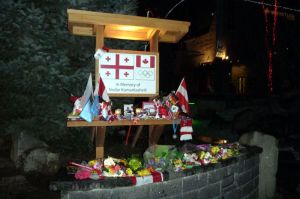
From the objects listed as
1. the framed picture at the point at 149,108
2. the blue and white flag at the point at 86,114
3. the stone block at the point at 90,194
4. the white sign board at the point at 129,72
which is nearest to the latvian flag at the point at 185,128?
the framed picture at the point at 149,108

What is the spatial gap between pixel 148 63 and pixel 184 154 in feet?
5.83

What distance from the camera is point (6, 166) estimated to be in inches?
230

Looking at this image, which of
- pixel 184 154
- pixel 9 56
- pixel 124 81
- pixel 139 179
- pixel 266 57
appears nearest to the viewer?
pixel 139 179

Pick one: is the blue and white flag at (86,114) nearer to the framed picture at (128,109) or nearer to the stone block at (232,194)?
the framed picture at (128,109)

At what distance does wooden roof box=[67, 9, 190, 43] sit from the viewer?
4.52 metres

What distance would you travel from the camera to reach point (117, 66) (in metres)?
4.92

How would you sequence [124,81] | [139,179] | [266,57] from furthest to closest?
[266,57] < [124,81] < [139,179]

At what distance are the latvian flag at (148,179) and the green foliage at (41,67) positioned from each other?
8.58ft

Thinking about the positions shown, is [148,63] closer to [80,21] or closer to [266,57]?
[80,21]

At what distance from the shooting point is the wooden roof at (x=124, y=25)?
178 inches

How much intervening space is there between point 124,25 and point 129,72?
2.70 feet

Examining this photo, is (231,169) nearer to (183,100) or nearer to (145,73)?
(183,100)

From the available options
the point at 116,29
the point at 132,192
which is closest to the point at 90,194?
the point at 132,192

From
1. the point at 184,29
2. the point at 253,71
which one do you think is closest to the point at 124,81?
the point at 184,29
